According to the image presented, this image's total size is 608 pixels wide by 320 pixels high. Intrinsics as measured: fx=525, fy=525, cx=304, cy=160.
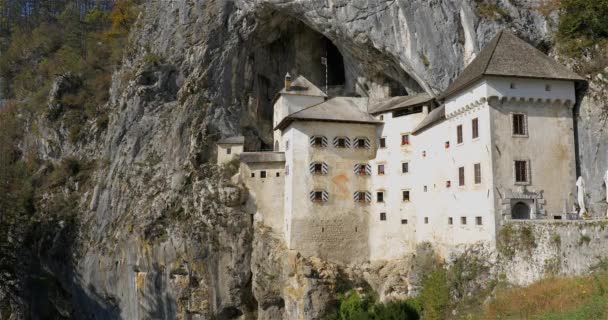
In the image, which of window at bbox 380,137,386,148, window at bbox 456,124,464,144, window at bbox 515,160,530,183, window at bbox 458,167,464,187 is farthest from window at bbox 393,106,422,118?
window at bbox 515,160,530,183

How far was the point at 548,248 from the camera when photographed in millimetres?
21719

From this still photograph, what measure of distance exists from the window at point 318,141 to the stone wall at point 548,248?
13178 mm

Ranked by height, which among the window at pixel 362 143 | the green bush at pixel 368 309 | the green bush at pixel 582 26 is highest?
the green bush at pixel 582 26

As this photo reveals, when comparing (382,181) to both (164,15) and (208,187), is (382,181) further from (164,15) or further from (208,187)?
(164,15)

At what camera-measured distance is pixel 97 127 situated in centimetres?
4847

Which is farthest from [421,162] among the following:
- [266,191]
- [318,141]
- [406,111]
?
[266,191]

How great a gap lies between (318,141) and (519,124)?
41.9 feet

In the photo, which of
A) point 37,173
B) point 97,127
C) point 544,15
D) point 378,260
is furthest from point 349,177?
point 37,173

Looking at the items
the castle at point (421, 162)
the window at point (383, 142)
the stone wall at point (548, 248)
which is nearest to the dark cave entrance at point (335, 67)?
the castle at point (421, 162)

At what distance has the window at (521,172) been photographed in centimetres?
2464

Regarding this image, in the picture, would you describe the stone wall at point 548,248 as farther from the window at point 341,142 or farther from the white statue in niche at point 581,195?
the window at point 341,142

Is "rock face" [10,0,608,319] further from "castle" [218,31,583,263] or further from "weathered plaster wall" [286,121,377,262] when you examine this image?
"castle" [218,31,583,263]

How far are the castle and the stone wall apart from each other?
1.07 m

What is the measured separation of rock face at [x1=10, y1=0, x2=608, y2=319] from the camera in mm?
32156
